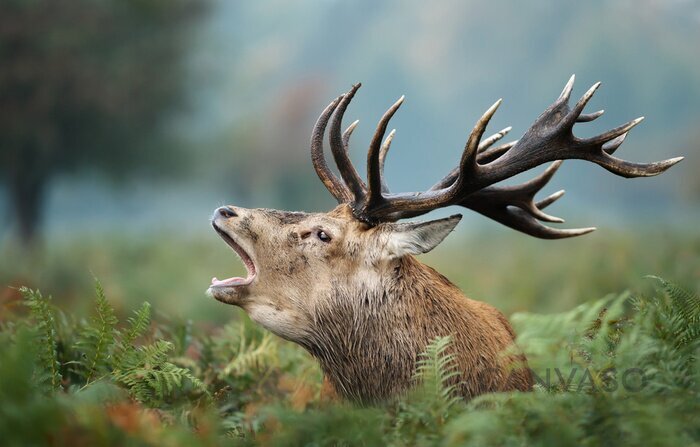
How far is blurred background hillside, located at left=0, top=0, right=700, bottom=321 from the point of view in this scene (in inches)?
437

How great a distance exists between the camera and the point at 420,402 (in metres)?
2.93

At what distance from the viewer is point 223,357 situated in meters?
5.07

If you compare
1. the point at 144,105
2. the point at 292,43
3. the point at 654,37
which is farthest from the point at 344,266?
the point at 292,43

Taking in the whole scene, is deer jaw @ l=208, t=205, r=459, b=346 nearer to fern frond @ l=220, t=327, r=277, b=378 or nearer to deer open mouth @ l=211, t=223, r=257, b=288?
deer open mouth @ l=211, t=223, r=257, b=288

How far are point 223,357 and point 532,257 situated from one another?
25.8ft

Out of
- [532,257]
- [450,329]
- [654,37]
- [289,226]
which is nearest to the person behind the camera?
[450,329]

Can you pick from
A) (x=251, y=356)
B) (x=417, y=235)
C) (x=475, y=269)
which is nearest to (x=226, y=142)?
(x=475, y=269)

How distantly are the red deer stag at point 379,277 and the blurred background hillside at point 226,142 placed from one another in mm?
748

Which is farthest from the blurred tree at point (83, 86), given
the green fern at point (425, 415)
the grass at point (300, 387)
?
the green fern at point (425, 415)

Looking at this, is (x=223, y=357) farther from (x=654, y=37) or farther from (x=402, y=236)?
(x=654, y=37)

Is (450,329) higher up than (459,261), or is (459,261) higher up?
(459,261)

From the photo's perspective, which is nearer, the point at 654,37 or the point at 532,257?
the point at 532,257

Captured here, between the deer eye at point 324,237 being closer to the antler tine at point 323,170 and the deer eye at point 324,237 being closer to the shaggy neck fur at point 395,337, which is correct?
the shaggy neck fur at point 395,337

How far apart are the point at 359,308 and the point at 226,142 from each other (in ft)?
73.3
